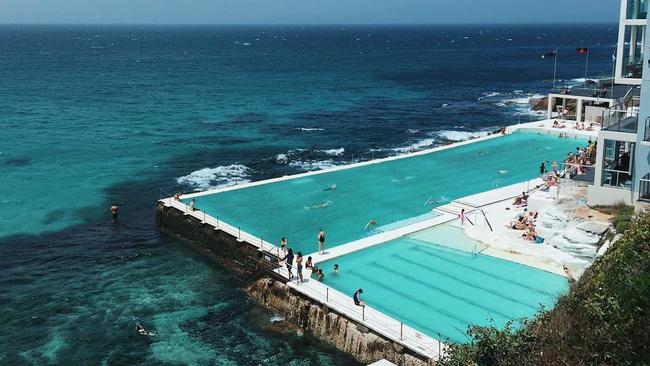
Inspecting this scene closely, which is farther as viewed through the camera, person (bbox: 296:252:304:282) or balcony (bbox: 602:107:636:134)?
balcony (bbox: 602:107:636:134)

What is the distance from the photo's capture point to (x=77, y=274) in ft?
104

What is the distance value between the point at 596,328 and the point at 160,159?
4661 centimetres

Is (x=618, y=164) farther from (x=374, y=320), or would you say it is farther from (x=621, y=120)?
(x=374, y=320)

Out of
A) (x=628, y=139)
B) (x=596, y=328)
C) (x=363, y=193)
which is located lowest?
(x=363, y=193)

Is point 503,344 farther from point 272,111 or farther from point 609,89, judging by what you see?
point 272,111

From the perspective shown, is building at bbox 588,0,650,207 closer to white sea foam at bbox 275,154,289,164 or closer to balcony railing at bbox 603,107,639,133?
balcony railing at bbox 603,107,639,133

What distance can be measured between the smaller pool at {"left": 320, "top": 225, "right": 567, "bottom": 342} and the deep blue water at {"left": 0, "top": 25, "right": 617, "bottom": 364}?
2999 millimetres

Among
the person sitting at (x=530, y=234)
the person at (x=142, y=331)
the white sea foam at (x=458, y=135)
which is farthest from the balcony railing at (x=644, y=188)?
the white sea foam at (x=458, y=135)

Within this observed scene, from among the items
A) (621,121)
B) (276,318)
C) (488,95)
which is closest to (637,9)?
(621,121)

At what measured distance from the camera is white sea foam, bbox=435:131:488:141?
205 ft

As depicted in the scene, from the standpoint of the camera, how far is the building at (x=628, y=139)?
2716 centimetres

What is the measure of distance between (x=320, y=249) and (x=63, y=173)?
2921 cm

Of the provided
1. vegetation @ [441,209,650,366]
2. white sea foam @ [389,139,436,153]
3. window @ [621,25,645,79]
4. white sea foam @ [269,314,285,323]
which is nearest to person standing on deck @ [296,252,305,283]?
white sea foam @ [269,314,285,323]

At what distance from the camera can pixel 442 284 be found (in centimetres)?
2562
